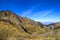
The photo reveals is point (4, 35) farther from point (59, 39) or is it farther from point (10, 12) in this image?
point (10, 12)

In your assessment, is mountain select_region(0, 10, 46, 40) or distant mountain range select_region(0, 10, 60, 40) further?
mountain select_region(0, 10, 46, 40)

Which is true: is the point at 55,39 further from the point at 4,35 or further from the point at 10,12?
the point at 10,12

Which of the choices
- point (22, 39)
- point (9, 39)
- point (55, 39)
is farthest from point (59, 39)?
point (9, 39)

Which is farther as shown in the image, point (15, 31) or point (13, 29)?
point (13, 29)

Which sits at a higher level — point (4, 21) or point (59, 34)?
point (4, 21)

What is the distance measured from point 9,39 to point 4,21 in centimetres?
1447

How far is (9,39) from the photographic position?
1823cm

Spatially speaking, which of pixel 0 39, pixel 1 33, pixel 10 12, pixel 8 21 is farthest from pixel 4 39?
pixel 10 12

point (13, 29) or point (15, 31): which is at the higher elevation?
point (13, 29)

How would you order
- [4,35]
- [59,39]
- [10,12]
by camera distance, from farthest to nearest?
1. [10,12]
2. [4,35]
3. [59,39]

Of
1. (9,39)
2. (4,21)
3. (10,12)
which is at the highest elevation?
(10,12)

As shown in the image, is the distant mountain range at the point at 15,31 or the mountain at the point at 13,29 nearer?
the distant mountain range at the point at 15,31

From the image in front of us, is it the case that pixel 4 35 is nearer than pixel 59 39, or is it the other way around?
pixel 59 39

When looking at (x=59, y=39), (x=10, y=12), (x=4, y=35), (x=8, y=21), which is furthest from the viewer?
(x=10, y=12)
